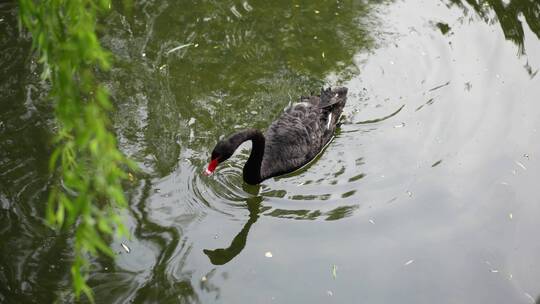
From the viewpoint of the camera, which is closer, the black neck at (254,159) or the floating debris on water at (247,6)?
the black neck at (254,159)

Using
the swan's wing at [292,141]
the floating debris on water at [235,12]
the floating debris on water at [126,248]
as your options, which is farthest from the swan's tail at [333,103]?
the floating debris on water at [126,248]

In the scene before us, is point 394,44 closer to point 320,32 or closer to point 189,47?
point 320,32

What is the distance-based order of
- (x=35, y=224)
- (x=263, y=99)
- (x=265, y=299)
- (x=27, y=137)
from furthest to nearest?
1. (x=263, y=99)
2. (x=27, y=137)
3. (x=35, y=224)
4. (x=265, y=299)

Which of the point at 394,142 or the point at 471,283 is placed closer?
the point at 471,283

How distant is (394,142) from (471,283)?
1.77 metres

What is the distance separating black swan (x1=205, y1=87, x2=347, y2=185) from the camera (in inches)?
218

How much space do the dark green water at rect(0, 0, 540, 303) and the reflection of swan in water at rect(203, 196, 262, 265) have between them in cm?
2

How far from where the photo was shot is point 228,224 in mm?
5406

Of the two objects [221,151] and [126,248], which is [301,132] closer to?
[221,151]

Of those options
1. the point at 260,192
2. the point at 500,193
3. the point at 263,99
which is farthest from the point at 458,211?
the point at 263,99

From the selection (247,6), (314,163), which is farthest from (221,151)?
(247,6)

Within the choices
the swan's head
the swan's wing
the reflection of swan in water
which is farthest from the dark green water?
the swan's head

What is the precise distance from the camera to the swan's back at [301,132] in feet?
18.9

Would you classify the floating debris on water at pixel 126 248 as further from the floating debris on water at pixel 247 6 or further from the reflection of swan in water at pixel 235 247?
the floating debris on water at pixel 247 6
